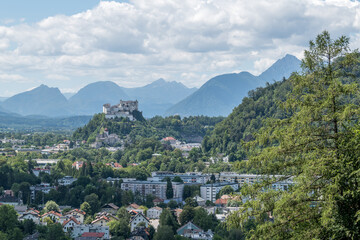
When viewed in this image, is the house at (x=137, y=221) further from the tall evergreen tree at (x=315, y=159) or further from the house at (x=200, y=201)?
the tall evergreen tree at (x=315, y=159)

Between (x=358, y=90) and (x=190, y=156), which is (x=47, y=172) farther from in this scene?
(x=358, y=90)

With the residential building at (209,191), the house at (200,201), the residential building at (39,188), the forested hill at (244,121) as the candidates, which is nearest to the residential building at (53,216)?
the residential building at (39,188)

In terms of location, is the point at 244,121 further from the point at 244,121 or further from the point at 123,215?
the point at 123,215

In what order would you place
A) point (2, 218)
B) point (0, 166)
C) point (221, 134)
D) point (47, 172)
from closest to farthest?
point (2, 218), point (0, 166), point (47, 172), point (221, 134)

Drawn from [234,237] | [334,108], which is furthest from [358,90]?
[234,237]

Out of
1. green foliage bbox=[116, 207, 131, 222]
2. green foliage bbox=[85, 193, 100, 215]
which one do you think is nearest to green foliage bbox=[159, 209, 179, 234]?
green foliage bbox=[116, 207, 131, 222]

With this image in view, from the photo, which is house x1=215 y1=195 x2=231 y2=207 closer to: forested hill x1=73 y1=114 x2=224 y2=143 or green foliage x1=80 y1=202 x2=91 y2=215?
green foliage x1=80 y1=202 x2=91 y2=215

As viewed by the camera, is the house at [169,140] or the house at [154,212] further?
the house at [169,140]
